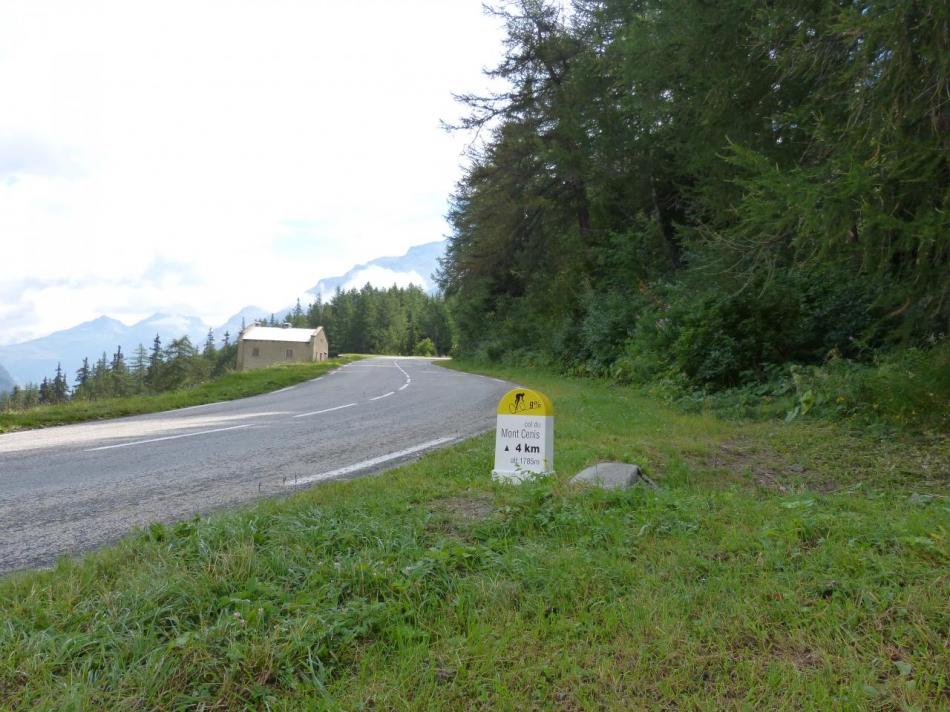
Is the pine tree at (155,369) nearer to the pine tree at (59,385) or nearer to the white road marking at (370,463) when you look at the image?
the pine tree at (59,385)

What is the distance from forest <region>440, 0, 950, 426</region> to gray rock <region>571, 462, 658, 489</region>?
141 inches

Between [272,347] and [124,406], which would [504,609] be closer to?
[124,406]

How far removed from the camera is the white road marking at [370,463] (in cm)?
568

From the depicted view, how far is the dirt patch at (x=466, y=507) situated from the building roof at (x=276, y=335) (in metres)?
76.9

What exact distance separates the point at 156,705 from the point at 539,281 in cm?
2661

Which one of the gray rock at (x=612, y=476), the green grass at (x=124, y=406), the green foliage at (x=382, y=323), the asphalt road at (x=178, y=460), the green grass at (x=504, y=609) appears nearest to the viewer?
the green grass at (x=504, y=609)

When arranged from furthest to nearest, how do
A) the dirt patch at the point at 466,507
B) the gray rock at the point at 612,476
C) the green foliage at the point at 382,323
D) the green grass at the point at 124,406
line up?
the green foliage at the point at 382,323 → the green grass at the point at 124,406 → the gray rock at the point at 612,476 → the dirt patch at the point at 466,507

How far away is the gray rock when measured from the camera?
14.9 ft

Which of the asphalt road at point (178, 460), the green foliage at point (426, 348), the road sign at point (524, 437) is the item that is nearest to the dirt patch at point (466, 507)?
the road sign at point (524, 437)

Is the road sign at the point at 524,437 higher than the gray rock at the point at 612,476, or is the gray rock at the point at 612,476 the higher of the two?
the road sign at the point at 524,437

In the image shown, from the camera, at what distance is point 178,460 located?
265 inches

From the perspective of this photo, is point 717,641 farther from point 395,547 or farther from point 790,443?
point 790,443

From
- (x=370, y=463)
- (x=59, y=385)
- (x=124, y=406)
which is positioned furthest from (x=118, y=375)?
(x=370, y=463)

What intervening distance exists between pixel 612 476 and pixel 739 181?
4700 millimetres
